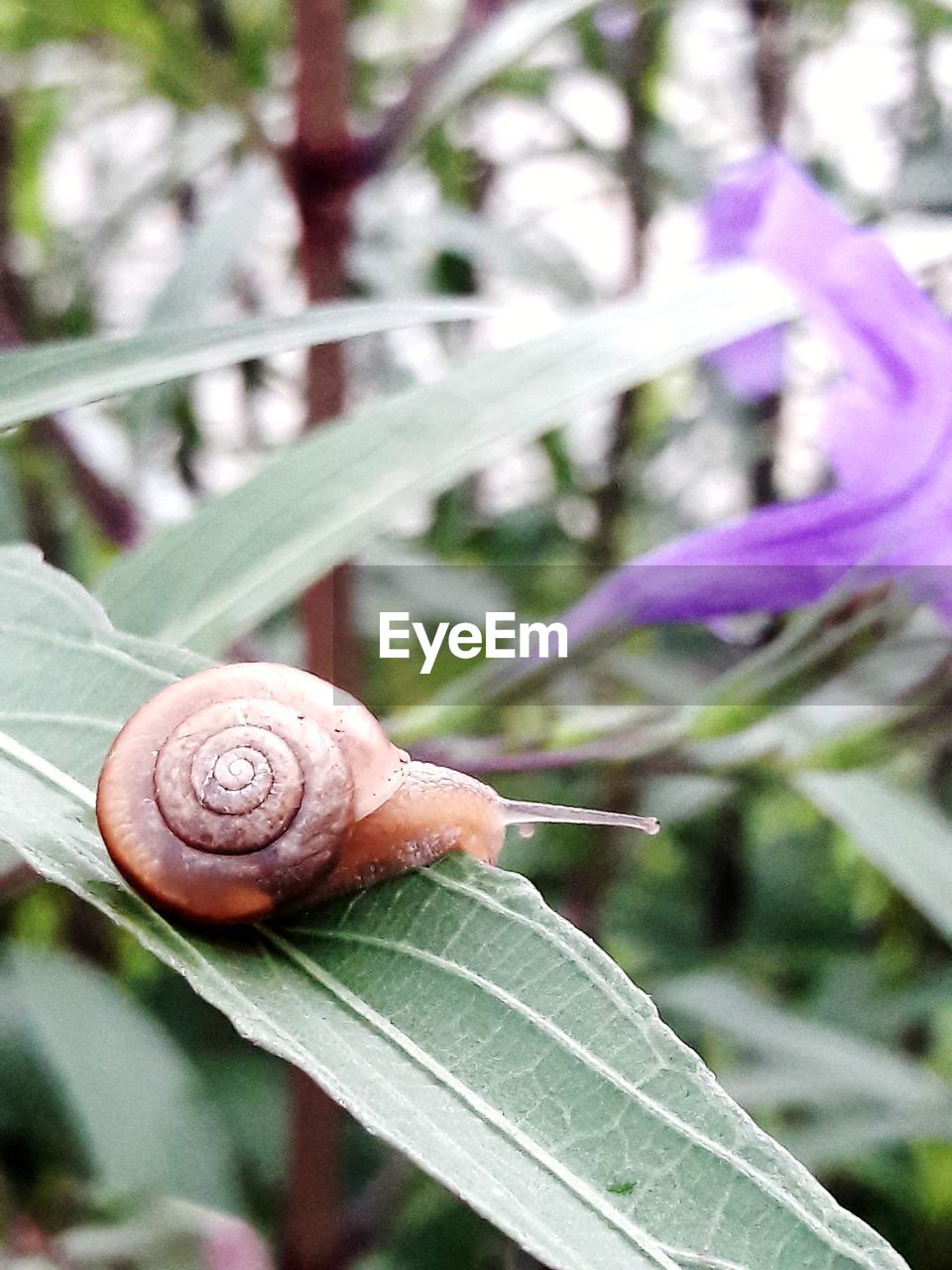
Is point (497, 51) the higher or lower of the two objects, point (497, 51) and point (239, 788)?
the higher

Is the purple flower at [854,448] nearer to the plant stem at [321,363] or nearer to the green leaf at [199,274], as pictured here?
the plant stem at [321,363]

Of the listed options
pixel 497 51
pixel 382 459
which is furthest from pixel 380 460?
pixel 497 51

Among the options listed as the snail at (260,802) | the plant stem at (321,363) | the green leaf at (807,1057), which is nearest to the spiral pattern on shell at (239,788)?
the snail at (260,802)

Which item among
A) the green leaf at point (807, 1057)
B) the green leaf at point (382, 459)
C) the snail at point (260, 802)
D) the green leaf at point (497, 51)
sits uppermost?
the green leaf at point (497, 51)

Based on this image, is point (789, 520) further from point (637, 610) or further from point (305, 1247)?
point (305, 1247)

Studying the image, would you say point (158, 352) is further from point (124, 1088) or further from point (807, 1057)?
point (807, 1057)
